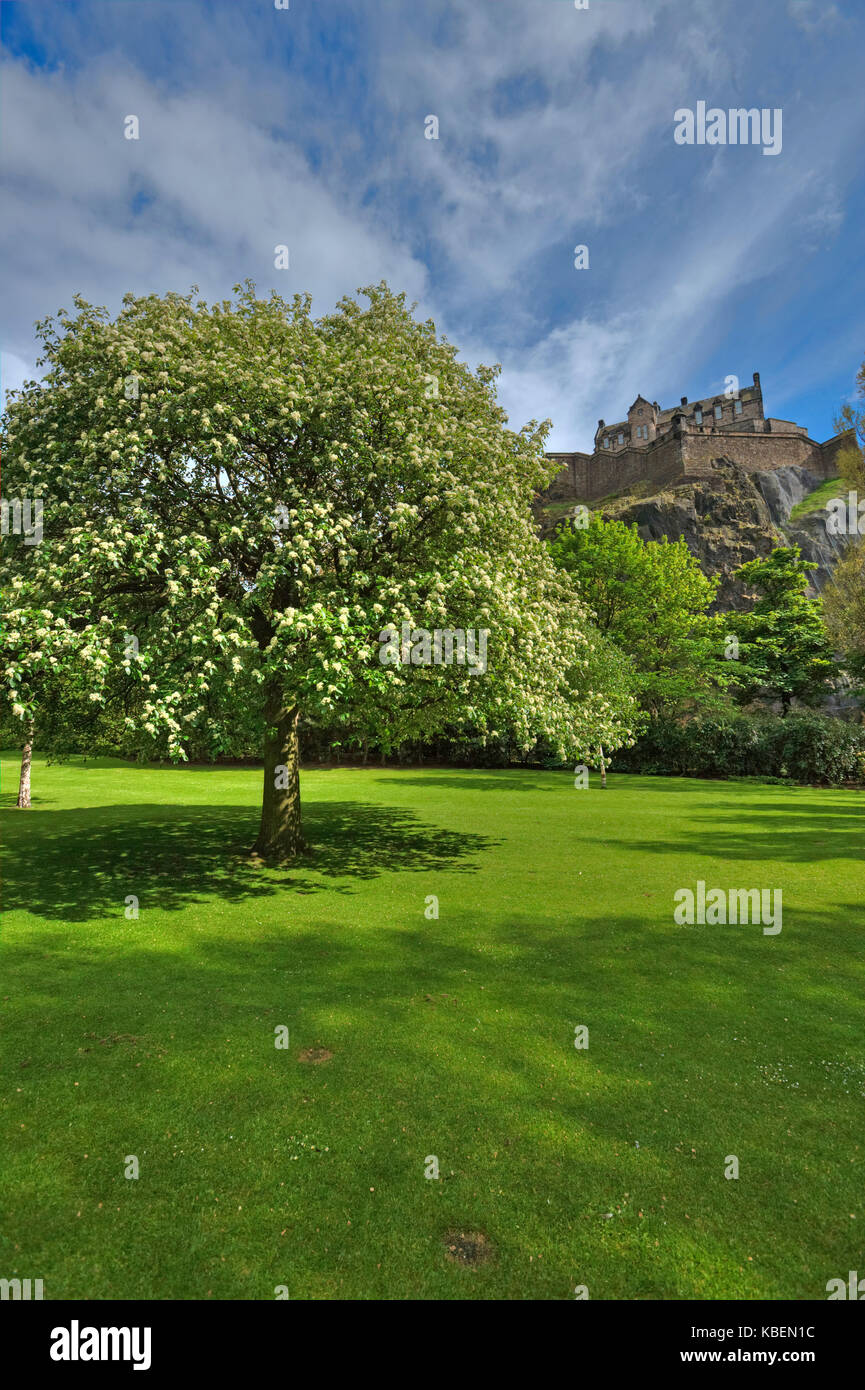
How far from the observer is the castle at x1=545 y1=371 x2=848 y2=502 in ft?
368

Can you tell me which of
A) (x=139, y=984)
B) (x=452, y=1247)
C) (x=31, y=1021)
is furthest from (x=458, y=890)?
(x=452, y=1247)

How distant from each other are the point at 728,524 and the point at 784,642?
42.3 metres

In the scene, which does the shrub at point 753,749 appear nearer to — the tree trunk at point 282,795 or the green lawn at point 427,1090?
the green lawn at point 427,1090

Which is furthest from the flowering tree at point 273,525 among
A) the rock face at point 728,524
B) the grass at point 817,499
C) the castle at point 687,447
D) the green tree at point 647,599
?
the grass at point 817,499

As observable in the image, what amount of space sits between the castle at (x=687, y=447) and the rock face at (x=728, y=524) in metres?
5.61

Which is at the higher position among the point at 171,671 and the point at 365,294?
the point at 365,294

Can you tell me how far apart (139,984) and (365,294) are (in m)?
18.6

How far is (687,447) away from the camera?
111 m

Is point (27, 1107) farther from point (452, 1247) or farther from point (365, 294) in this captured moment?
point (365, 294)

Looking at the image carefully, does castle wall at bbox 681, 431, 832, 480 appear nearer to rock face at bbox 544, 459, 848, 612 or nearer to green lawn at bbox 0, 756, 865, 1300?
rock face at bbox 544, 459, 848, 612

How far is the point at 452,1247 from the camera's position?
182 inches

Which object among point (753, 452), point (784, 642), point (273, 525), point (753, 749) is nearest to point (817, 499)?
point (753, 452)
